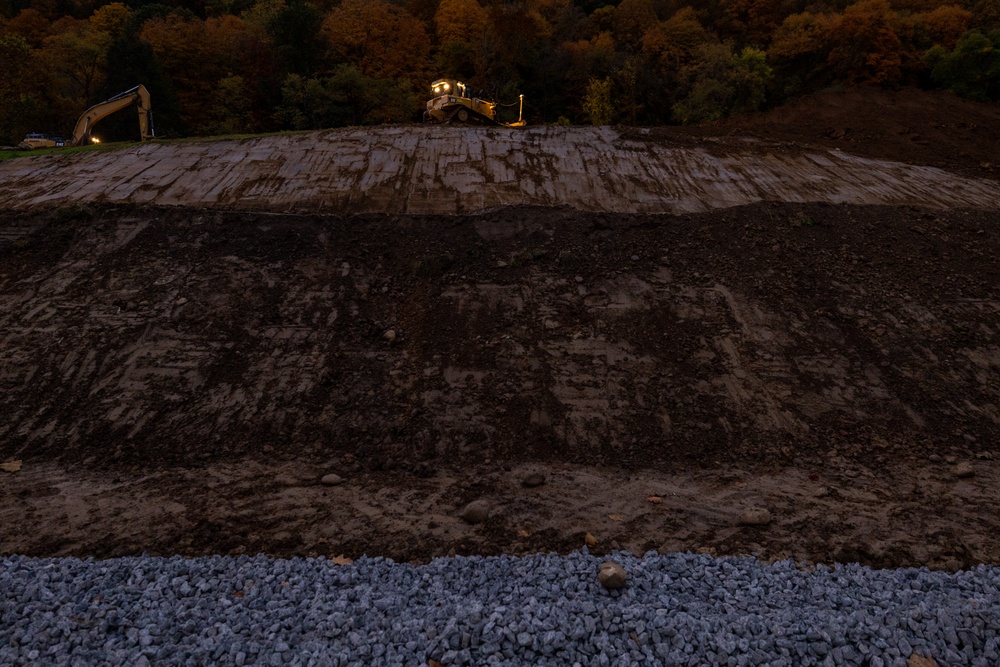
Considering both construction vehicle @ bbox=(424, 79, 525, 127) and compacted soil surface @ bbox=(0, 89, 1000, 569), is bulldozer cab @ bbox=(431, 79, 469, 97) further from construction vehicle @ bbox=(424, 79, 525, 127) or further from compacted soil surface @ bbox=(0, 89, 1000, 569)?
compacted soil surface @ bbox=(0, 89, 1000, 569)

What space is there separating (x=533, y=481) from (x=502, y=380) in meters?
2.02

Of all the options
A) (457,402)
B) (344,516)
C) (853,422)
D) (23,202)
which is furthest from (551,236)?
(23,202)

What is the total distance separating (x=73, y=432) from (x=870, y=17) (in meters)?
36.9

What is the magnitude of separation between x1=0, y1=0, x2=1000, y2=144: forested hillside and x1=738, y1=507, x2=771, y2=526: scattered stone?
24.6 metres

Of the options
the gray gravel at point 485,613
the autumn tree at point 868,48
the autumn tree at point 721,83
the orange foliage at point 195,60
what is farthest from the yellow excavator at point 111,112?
the autumn tree at point 868,48

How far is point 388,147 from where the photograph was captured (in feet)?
48.4

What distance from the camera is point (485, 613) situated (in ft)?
14.4

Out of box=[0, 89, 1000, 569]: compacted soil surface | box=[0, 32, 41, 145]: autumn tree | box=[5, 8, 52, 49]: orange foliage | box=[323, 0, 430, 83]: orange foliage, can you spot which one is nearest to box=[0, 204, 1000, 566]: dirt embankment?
box=[0, 89, 1000, 569]: compacted soil surface

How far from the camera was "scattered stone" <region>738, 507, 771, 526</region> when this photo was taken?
20.8 feet

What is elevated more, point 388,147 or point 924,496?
point 388,147

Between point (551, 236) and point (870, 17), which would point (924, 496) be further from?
point (870, 17)

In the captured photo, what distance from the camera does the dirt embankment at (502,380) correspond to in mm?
6418

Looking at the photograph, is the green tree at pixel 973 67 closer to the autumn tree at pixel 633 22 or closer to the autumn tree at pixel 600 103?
the autumn tree at pixel 633 22

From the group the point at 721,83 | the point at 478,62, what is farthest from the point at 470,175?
the point at 478,62
